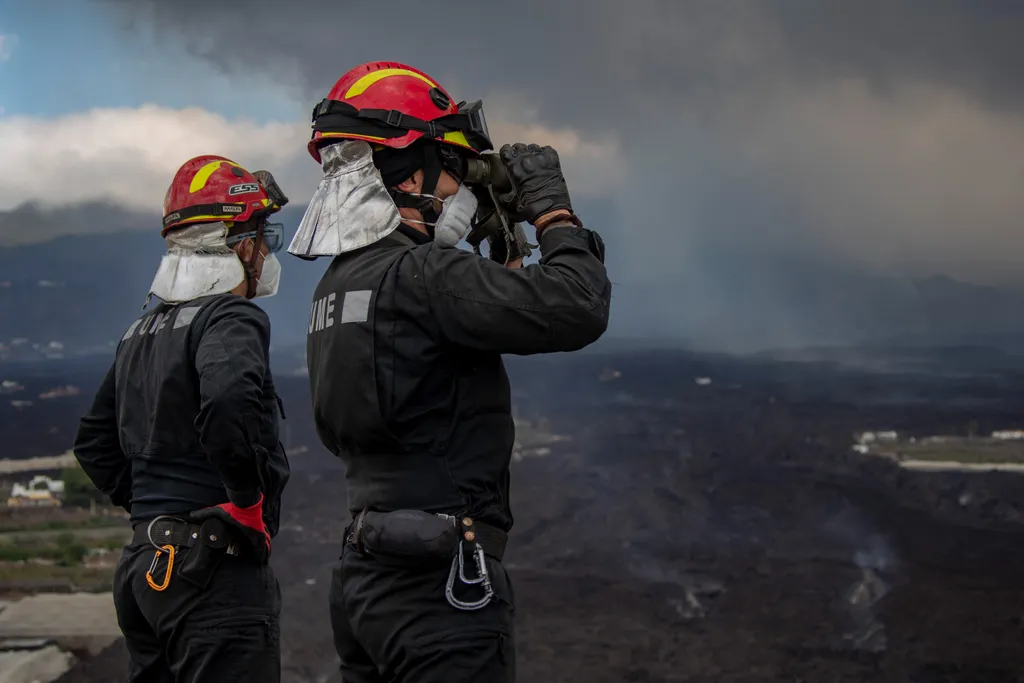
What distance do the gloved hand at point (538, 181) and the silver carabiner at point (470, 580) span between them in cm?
66

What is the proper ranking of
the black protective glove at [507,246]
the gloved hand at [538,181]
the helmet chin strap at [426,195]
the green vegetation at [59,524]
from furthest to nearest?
the green vegetation at [59,524]
the black protective glove at [507,246]
the helmet chin strap at [426,195]
the gloved hand at [538,181]

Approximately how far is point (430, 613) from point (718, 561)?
4.76 meters

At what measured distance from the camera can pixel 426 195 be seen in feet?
6.75

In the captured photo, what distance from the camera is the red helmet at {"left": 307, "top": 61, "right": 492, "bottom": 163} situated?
1999 mm

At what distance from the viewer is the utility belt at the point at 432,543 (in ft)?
5.88

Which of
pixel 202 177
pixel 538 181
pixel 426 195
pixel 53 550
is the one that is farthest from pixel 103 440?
pixel 53 550

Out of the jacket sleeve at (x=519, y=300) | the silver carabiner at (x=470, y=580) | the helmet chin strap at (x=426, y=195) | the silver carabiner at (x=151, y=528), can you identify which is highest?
the helmet chin strap at (x=426, y=195)

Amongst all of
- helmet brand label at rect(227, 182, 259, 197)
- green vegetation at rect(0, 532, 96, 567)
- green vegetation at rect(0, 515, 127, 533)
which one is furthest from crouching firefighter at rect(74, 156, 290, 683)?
green vegetation at rect(0, 515, 127, 533)

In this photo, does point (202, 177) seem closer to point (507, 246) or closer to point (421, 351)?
point (507, 246)

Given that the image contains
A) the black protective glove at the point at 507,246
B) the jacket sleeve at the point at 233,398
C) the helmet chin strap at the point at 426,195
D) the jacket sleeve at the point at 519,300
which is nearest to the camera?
the jacket sleeve at the point at 519,300

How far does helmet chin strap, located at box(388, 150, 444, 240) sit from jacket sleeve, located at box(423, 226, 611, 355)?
0.25 m

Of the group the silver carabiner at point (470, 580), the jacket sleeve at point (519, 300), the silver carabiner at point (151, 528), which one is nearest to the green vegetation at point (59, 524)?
the silver carabiner at point (151, 528)

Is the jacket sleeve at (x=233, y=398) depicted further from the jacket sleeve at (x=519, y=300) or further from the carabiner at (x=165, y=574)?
the jacket sleeve at (x=519, y=300)

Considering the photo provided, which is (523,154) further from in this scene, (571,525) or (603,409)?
(603,409)
